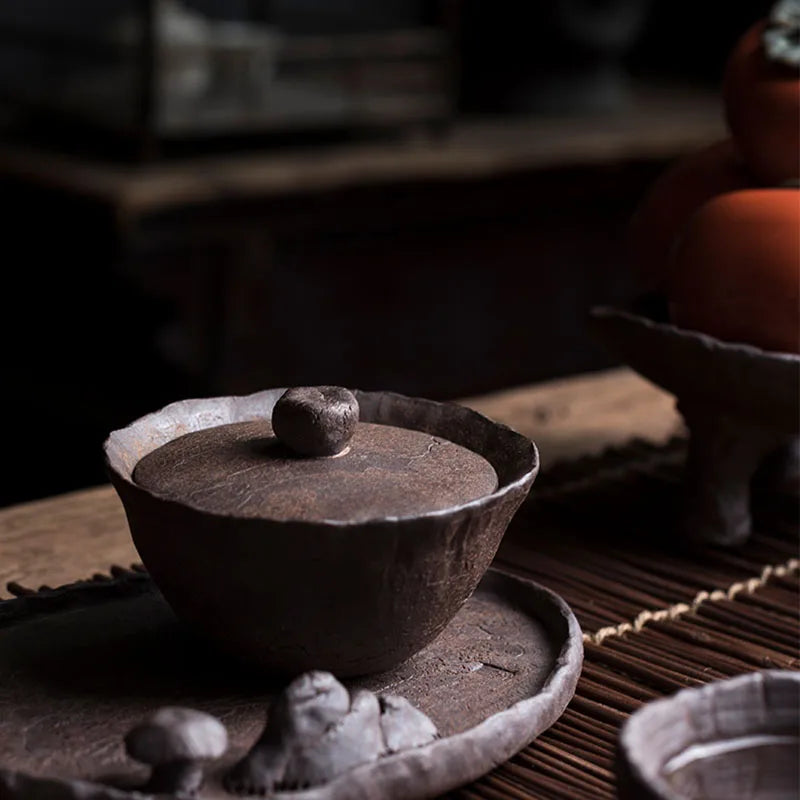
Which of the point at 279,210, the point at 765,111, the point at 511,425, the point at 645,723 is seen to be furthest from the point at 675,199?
the point at 279,210

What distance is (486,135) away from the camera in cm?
248

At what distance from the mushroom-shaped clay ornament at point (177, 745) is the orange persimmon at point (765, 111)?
549mm

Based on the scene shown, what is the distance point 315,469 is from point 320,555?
57mm

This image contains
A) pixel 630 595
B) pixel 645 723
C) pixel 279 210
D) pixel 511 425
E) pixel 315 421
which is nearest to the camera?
pixel 645 723

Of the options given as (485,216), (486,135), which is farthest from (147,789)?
(486,135)

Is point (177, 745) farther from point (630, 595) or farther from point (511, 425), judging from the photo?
point (511, 425)

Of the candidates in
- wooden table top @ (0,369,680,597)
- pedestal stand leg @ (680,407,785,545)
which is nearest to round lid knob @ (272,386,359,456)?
wooden table top @ (0,369,680,597)

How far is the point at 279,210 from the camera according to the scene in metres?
2.10

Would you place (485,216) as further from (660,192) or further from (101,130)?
(660,192)

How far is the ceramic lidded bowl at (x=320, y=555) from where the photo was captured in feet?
1.89

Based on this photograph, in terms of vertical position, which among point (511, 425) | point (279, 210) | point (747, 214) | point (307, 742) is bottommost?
point (279, 210)

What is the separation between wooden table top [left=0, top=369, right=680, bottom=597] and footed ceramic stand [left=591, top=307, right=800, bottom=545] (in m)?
0.16

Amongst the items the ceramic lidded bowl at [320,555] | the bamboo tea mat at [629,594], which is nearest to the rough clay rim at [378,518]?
the ceramic lidded bowl at [320,555]

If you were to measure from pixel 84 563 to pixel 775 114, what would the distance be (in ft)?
1.61
